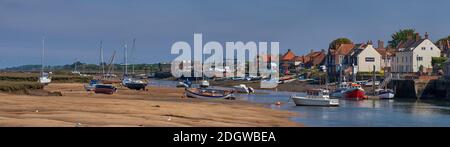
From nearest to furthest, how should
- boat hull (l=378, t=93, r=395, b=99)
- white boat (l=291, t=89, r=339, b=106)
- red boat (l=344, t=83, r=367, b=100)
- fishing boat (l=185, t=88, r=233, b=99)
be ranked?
white boat (l=291, t=89, r=339, b=106) → fishing boat (l=185, t=88, r=233, b=99) → red boat (l=344, t=83, r=367, b=100) → boat hull (l=378, t=93, r=395, b=99)

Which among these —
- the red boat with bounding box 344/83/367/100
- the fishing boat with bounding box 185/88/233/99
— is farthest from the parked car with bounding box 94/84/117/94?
the red boat with bounding box 344/83/367/100

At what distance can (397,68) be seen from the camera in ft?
437

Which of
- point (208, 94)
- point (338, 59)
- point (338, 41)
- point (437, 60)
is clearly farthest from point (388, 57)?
point (208, 94)

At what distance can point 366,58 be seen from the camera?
13900 cm

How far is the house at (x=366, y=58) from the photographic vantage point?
13838 centimetres

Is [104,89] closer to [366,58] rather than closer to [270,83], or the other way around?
[270,83]

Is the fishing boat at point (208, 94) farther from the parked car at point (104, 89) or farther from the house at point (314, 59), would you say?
the house at point (314, 59)

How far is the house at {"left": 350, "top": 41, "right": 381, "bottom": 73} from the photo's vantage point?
138375 mm

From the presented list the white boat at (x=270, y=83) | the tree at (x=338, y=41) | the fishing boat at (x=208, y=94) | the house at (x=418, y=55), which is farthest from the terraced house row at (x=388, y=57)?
the fishing boat at (x=208, y=94)

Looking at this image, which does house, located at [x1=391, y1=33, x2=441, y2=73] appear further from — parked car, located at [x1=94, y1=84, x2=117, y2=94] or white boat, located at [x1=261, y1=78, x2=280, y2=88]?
parked car, located at [x1=94, y1=84, x2=117, y2=94]
